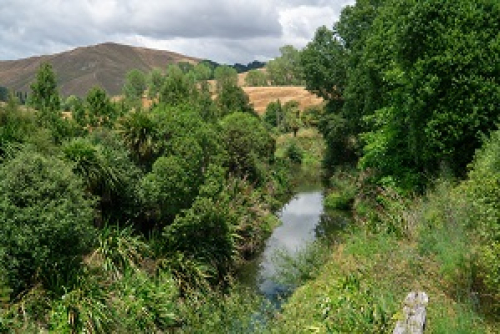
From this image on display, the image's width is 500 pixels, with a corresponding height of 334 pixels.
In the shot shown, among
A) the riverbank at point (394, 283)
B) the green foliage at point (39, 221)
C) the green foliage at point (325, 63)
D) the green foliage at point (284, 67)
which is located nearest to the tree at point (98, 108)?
the green foliage at point (39, 221)

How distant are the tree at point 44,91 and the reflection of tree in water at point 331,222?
16907 mm

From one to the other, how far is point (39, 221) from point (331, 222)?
59.9 feet

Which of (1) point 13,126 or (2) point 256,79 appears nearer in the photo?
(1) point 13,126

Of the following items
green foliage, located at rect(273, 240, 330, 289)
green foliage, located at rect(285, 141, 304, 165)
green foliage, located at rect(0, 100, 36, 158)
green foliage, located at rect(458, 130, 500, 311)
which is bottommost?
green foliage, located at rect(285, 141, 304, 165)

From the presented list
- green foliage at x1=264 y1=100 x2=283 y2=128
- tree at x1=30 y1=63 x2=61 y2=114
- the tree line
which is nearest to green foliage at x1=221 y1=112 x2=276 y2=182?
the tree line

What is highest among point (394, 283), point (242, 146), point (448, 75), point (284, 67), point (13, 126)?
point (448, 75)

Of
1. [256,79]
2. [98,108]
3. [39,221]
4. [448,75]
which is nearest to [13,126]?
[39,221]

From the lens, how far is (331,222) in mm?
27203

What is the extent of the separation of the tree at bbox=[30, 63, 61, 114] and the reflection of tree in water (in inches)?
666

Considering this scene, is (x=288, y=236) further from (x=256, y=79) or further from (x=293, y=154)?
(x=256, y=79)

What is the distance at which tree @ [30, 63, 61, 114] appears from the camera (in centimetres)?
2900

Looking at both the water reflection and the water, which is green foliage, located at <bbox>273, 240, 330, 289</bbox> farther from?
the water reflection

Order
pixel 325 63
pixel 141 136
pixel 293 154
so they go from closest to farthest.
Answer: pixel 141 136 → pixel 325 63 → pixel 293 154

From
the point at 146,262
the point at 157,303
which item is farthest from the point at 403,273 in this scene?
the point at 146,262
